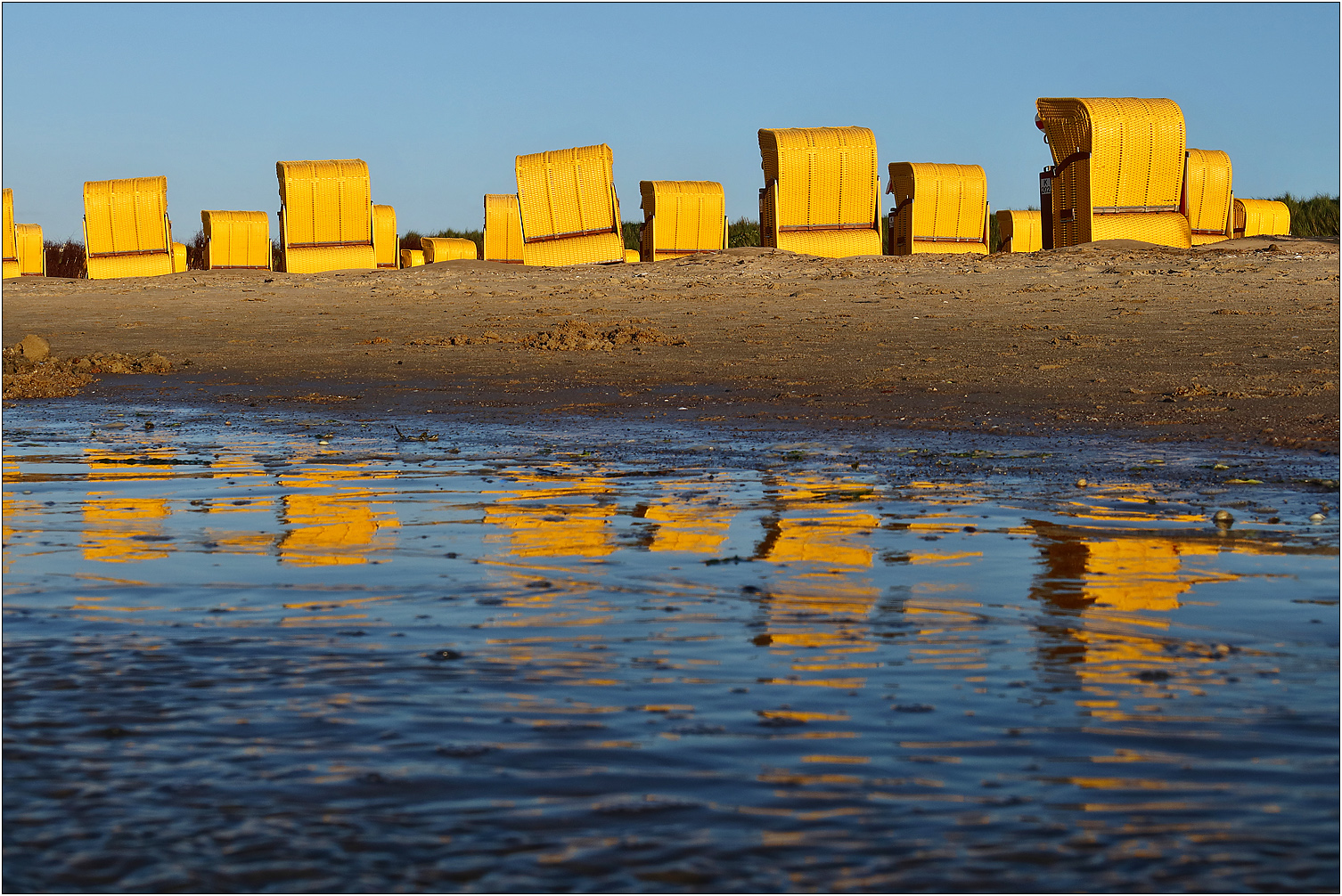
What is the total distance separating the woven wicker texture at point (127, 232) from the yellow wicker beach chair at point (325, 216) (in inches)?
114

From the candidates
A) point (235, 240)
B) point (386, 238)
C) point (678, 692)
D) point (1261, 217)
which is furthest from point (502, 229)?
point (678, 692)

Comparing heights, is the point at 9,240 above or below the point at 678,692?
above

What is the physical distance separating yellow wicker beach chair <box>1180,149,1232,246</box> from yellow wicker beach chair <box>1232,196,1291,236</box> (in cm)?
918

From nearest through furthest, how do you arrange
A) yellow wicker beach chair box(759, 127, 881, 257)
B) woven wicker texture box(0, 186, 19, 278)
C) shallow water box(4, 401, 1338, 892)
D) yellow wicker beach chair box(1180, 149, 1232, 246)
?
shallow water box(4, 401, 1338, 892), yellow wicker beach chair box(759, 127, 881, 257), yellow wicker beach chair box(1180, 149, 1232, 246), woven wicker texture box(0, 186, 19, 278)

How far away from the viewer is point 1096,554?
4.41m

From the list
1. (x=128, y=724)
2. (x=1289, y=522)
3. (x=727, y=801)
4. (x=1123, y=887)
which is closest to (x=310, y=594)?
(x=128, y=724)

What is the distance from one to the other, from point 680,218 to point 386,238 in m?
8.81

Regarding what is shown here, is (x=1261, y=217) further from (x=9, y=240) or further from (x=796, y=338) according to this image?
(x=9, y=240)

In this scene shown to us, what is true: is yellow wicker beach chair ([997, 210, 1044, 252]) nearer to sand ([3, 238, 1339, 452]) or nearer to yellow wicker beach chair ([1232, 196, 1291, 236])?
yellow wicker beach chair ([1232, 196, 1291, 236])

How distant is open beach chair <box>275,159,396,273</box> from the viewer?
73.0 feet

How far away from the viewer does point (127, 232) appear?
951 inches

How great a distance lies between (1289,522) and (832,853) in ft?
10.6

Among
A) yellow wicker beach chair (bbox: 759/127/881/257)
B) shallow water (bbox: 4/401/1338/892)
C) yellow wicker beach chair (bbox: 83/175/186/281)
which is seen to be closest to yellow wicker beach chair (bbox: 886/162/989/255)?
yellow wicker beach chair (bbox: 759/127/881/257)

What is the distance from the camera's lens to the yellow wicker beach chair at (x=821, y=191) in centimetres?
1991
